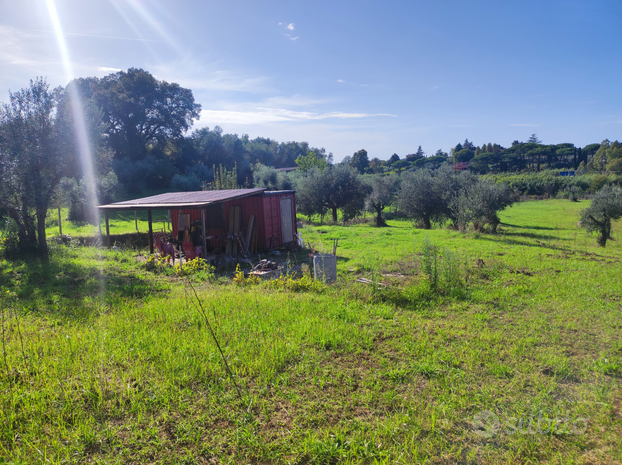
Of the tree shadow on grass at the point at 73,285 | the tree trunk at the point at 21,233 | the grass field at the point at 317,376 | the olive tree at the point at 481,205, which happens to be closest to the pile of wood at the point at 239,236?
the tree shadow on grass at the point at 73,285

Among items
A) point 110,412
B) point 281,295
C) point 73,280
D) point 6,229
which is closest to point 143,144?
point 6,229

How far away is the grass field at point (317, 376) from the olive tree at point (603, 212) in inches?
499

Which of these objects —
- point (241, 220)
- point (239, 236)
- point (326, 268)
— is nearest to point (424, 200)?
point (241, 220)

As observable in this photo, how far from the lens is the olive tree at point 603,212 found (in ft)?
55.9

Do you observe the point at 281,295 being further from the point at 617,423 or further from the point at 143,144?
the point at 143,144

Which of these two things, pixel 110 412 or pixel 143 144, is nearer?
pixel 110 412

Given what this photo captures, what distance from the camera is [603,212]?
17391 millimetres

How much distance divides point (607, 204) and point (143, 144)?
4583cm

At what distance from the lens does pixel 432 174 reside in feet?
92.0

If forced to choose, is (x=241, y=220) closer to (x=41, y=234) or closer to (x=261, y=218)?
(x=261, y=218)

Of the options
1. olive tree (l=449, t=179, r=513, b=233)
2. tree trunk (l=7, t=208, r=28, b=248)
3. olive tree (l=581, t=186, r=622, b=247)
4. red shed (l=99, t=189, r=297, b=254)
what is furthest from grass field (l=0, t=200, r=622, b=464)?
olive tree (l=449, t=179, r=513, b=233)

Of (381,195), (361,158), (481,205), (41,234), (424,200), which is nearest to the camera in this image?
(41,234)

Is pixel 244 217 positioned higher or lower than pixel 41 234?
higher

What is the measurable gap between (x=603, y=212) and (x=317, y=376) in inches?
791
